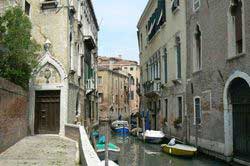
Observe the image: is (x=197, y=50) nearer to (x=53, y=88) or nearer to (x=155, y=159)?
(x=155, y=159)

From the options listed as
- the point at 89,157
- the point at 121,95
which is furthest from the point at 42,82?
the point at 121,95

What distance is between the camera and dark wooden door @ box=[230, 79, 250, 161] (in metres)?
12.1

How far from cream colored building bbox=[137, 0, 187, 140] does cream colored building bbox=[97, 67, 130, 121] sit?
45.1ft

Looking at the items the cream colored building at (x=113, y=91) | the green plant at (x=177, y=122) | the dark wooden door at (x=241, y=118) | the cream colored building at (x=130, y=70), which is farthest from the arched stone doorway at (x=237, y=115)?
the cream colored building at (x=130, y=70)

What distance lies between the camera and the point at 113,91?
50156 mm

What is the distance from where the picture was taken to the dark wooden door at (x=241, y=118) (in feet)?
39.8

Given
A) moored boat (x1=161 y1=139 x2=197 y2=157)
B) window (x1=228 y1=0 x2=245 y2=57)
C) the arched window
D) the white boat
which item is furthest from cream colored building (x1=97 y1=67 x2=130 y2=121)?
window (x1=228 y1=0 x2=245 y2=57)

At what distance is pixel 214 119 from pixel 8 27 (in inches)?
318

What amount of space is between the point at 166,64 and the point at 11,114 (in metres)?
12.1

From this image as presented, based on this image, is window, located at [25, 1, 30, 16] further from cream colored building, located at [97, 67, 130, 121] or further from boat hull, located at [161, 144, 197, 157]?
cream colored building, located at [97, 67, 130, 121]

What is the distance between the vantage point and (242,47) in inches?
482

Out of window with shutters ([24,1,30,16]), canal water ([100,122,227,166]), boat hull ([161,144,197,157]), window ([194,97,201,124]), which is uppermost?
window with shutters ([24,1,30,16])

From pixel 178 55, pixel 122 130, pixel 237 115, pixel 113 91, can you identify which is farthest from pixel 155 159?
pixel 113 91

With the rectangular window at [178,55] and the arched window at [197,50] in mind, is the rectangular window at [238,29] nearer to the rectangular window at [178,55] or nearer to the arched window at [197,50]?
the arched window at [197,50]
